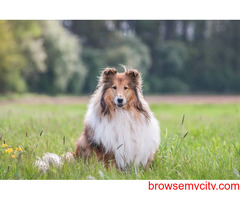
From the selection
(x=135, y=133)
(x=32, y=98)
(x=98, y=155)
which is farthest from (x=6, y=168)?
(x=32, y=98)

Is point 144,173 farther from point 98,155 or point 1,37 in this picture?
point 1,37

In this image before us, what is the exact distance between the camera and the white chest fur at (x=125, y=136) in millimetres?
4684

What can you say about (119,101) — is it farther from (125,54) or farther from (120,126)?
(125,54)

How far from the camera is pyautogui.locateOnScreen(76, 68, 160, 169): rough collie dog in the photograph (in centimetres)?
468

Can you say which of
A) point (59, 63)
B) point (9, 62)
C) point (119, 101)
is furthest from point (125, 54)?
point (119, 101)

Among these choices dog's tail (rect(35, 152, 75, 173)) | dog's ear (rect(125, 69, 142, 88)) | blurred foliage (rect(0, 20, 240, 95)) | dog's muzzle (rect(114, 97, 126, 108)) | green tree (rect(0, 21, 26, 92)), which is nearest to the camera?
dog's tail (rect(35, 152, 75, 173))

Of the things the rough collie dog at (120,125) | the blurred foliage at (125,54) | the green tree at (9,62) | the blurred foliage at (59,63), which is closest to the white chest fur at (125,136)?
the rough collie dog at (120,125)

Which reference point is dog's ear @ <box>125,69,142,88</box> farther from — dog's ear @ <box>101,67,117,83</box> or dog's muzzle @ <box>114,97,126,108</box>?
dog's muzzle @ <box>114,97,126,108</box>

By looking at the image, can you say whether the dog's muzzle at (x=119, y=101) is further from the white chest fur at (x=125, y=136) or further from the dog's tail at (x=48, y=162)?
the dog's tail at (x=48, y=162)

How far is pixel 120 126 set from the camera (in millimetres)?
4734

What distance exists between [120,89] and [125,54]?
18541 millimetres

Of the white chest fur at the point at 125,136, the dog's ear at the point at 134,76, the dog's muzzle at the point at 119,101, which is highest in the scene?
the dog's ear at the point at 134,76

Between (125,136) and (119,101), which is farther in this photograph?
(125,136)

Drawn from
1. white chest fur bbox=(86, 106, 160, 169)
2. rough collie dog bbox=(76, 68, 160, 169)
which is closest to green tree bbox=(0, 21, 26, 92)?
rough collie dog bbox=(76, 68, 160, 169)
